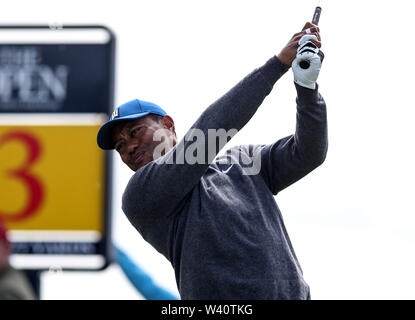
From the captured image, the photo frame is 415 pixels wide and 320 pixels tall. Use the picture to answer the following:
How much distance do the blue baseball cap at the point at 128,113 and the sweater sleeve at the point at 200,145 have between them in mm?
274

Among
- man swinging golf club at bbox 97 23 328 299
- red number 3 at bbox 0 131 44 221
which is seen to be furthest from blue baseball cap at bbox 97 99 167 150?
red number 3 at bbox 0 131 44 221

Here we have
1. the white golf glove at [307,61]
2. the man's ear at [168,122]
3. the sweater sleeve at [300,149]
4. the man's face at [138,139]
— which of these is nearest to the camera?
the white golf glove at [307,61]

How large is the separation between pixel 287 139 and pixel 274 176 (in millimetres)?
121

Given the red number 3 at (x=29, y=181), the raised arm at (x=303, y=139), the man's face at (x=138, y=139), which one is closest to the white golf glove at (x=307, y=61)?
the raised arm at (x=303, y=139)

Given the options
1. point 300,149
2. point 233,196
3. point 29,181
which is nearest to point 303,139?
point 300,149

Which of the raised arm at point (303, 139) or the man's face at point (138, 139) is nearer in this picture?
the raised arm at point (303, 139)

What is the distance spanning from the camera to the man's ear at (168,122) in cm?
348

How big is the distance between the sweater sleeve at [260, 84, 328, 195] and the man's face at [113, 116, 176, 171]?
331mm

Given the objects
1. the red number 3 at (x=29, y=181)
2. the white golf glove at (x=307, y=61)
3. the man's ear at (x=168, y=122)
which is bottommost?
the red number 3 at (x=29, y=181)

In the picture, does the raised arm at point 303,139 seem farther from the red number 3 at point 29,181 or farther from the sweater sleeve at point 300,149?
the red number 3 at point 29,181

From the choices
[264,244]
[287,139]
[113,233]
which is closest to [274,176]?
[287,139]

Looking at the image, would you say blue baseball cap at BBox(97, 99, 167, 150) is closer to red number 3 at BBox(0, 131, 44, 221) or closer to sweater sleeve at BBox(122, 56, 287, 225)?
sweater sleeve at BBox(122, 56, 287, 225)

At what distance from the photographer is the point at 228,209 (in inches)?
121
